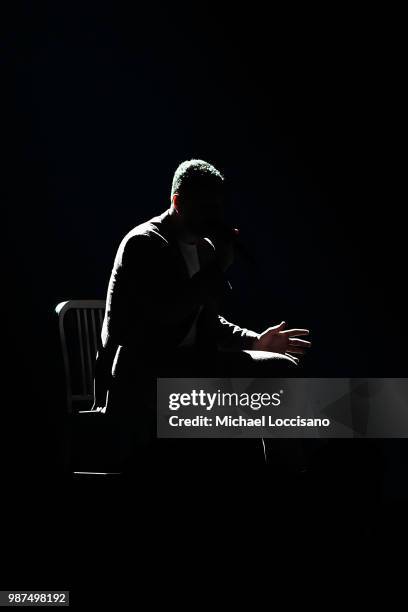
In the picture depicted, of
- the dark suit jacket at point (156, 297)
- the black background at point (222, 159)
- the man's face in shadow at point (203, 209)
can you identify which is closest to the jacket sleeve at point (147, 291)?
the dark suit jacket at point (156, 297)

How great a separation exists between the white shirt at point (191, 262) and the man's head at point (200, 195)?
0.33 ft

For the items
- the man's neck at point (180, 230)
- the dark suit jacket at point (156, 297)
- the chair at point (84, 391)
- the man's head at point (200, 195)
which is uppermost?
the man's head at point (200, 195)

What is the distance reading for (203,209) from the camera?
180 centimetres

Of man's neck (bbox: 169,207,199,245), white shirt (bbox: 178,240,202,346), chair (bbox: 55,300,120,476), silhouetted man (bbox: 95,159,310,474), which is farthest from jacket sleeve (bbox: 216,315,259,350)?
chair (bbox: 55,300,120,476)

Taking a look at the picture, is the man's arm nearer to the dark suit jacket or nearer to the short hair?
the dark suit jacket

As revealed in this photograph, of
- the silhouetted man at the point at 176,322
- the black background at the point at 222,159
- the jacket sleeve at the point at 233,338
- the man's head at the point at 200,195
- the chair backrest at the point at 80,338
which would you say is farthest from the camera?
the black background at the point at 222,159

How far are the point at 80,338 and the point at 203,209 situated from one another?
81cm

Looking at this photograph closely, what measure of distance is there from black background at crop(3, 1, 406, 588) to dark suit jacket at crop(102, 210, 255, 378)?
0.96 meters

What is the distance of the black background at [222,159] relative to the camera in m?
2.73

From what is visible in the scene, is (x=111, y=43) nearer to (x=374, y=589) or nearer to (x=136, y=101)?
(x=136, y=101)

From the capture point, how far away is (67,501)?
177 centimetres

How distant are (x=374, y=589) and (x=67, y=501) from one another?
0.74m

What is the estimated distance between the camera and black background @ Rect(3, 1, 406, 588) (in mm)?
2730

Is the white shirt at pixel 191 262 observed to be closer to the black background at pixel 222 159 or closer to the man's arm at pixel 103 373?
the man's arm at pixel 103 373
